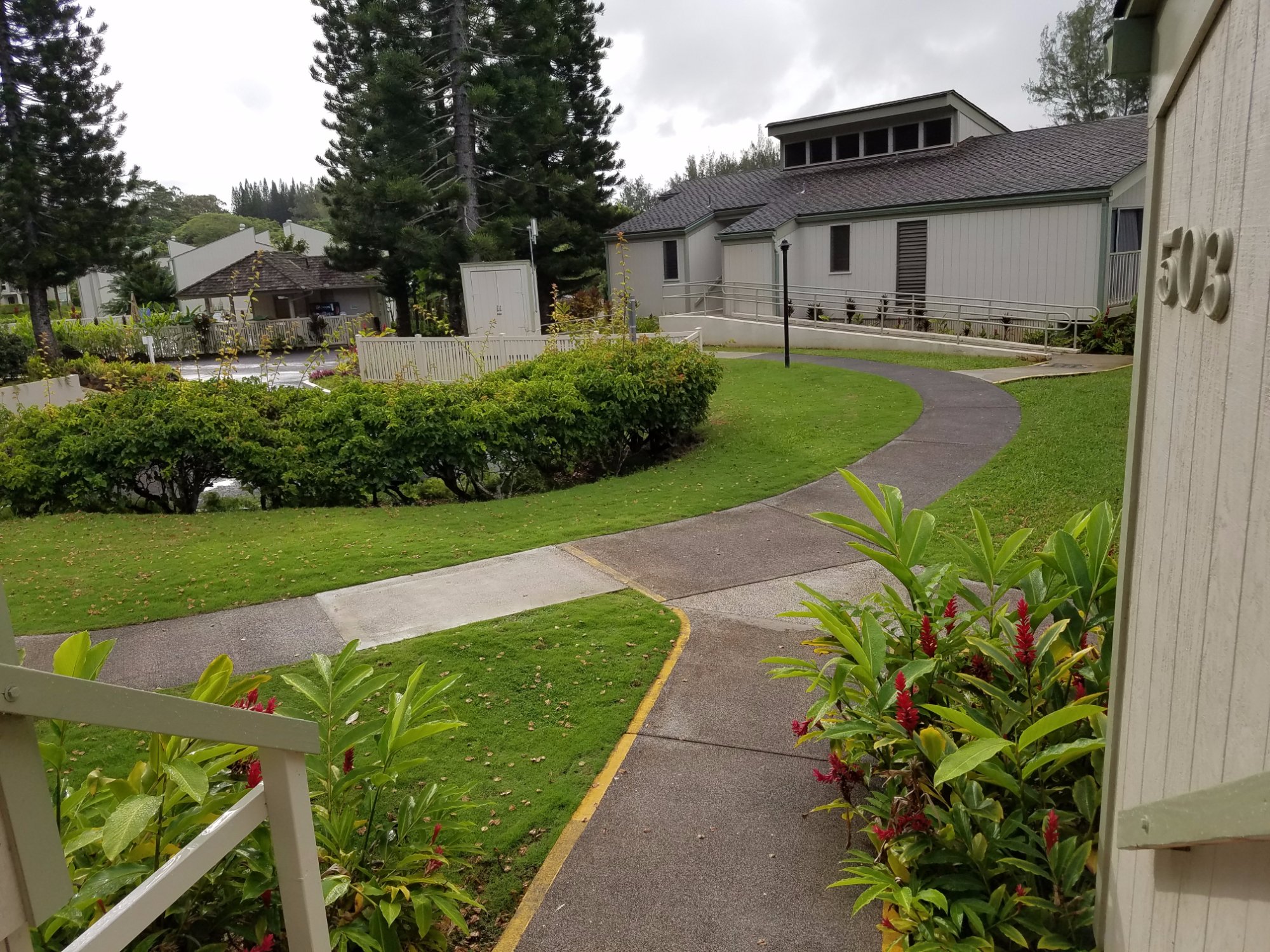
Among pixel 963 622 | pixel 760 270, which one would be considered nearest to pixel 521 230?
pixel 760 270

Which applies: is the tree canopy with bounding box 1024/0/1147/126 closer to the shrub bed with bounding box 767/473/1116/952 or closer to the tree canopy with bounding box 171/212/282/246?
the shrub bed with bounding box 767/473/1116/952

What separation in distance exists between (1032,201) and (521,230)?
1557 centimetres

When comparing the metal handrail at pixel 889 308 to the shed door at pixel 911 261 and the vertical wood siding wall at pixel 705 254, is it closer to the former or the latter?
the shed door at pixel 911 261

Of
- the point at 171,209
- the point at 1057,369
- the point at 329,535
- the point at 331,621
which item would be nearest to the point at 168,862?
the point at 331,621

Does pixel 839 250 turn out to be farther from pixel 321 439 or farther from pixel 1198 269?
pixel 1198 269

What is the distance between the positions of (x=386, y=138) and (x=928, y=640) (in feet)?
92.7

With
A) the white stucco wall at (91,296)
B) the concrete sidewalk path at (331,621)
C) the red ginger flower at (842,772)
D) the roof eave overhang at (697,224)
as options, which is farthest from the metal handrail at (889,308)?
the white stucco wall at (91,296)

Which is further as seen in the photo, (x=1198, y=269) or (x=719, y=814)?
(x=719, y=814)

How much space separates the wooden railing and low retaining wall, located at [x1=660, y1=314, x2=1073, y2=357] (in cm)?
1915

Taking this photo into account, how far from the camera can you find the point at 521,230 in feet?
97.3

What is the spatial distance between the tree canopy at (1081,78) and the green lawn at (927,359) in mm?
30137

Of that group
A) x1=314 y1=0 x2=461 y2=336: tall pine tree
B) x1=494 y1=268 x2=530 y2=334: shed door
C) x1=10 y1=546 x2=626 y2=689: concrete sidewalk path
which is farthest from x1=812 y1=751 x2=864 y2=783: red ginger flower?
x1=314 y1=0 x2=461 y2=336: tall pine tree

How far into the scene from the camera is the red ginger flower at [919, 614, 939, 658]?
331cm

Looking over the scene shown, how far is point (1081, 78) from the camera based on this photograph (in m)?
45.2
